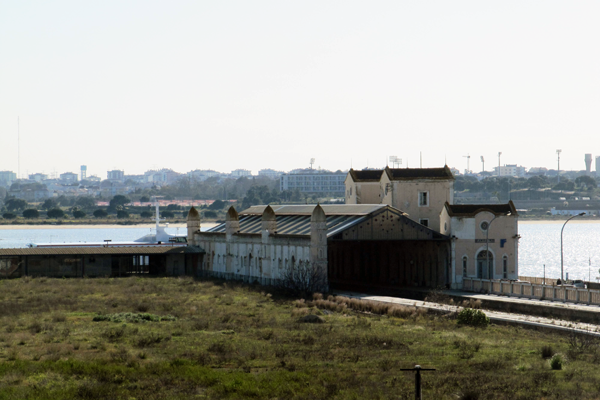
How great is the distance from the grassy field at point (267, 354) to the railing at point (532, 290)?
33.7 feet

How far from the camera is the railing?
170ft

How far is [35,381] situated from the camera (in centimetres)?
2814

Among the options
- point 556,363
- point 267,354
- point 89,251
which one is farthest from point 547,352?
point 89,251

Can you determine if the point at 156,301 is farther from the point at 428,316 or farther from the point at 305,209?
the point at 305,209

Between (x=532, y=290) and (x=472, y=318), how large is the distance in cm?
1250

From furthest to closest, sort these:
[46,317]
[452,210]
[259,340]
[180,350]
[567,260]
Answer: [567,260] → [452,210] → [46,317] → [259,340] → [180,350]

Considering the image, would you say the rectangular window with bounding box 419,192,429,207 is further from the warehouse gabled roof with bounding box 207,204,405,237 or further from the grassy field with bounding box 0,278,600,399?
the grassy field with bounding box 0,278,600,399

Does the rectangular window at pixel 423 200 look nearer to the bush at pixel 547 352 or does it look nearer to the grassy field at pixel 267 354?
the grassy field at pixel 267 354

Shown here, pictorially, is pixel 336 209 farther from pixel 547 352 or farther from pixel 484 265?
pixel 547 352

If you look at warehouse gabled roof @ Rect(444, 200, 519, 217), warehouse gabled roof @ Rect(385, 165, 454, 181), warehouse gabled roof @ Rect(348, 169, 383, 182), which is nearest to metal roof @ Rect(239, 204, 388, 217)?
warehouse gabled roof @ Rect(385, 165, 454, 181)

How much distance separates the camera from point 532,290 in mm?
55469

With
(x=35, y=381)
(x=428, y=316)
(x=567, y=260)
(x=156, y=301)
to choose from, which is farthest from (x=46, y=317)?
(x=567, y=260)

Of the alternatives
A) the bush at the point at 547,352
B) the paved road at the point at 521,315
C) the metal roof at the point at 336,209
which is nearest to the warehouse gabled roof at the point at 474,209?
the metal roof at the point at 336,209

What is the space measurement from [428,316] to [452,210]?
708 inches
